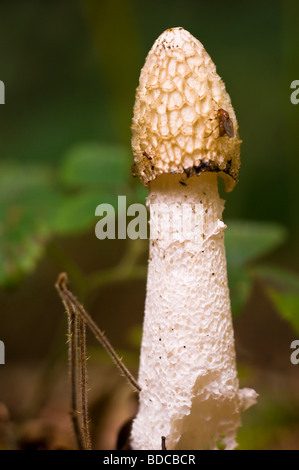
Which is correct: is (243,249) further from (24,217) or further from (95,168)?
(24,217)

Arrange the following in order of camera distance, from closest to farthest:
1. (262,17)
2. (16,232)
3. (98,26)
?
(16,232), (98,26), (262,17)

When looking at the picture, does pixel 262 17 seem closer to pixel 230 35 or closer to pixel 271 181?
pixel 230 35

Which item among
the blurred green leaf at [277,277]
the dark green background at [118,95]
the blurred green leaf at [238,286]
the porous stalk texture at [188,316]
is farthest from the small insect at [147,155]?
the dark green background at [118,95]

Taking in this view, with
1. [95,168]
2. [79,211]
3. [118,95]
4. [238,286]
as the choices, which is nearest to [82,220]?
[79,211]

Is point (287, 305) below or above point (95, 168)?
below
